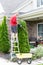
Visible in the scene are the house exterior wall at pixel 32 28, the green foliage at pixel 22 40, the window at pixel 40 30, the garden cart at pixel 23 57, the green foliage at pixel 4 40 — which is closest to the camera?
the garden cart at pixel 23 57

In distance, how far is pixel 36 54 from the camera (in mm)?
11711

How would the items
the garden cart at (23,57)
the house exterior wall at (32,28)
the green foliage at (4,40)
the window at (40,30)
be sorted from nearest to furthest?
the garden cart at (23,57) → the green foliage at (4,40) → the window at (40,30) → the house exterior wall at (32,28)

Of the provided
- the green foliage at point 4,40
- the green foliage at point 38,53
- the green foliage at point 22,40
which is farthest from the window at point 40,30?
the green foliage at point 22,40

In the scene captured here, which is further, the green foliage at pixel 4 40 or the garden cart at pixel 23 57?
the green foliage at pixel 4 40

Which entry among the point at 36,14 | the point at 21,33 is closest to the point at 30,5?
the point at 36,14

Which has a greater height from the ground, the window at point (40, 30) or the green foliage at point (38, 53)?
the window at point (40, 30)

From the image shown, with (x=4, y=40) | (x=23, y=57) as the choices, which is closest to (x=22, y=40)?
(x=23, y=57)

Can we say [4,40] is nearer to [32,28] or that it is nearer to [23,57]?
[23,57]

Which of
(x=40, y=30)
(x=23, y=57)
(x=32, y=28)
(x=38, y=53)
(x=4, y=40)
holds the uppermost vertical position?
(x=32, y=28)

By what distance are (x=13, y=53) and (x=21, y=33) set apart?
3.79 ft

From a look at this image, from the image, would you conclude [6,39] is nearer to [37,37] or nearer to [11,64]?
[11,64]

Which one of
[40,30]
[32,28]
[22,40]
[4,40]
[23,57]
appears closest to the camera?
[23,57]

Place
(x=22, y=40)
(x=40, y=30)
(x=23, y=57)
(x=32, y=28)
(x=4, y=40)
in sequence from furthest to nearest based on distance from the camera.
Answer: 1. (x=32, y=28)
2. (x=40, y=30)
3. (x=4, y=40)
4. (x=22, y=40)
5. (x=23, y=57)

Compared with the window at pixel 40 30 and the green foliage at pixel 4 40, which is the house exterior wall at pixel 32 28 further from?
the green foliage at pixel 4 40
